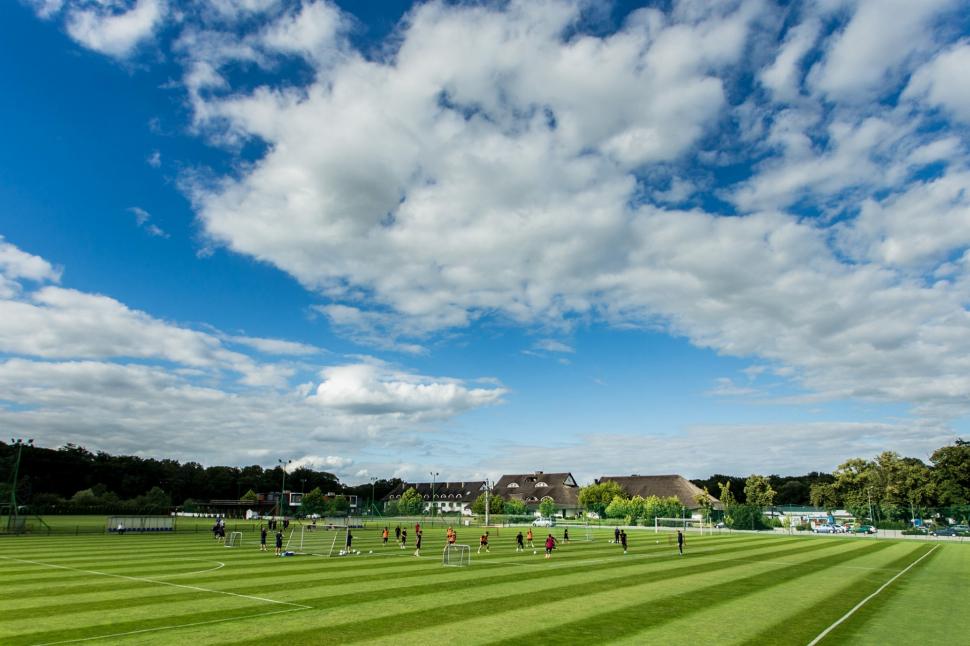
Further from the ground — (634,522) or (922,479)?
(922,479)

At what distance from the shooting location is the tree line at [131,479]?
11825 cm

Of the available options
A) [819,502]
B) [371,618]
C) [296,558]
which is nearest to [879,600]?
[371,618]

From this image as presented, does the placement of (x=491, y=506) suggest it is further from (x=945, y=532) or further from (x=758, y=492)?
(x=945, y=532)

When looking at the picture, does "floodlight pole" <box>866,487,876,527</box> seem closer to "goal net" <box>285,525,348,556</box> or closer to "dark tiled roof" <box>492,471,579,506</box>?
"dark tiled roof" <box>492,471,579,506</box>

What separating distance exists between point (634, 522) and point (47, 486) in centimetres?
13019

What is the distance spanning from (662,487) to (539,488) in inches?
1103

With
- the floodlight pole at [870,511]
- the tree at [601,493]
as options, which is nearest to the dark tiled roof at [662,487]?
the tree at [601,493]

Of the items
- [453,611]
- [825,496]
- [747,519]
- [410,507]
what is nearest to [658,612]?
[453,611]

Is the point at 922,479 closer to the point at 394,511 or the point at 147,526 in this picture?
the point at 394,511

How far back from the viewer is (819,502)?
99875 mm

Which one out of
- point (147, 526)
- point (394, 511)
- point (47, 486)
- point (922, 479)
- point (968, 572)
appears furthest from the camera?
point (47, 486)

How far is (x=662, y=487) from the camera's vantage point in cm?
11250

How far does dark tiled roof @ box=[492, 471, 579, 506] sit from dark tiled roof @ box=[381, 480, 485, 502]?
5.53 m

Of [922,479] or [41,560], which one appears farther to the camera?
[922,479]
